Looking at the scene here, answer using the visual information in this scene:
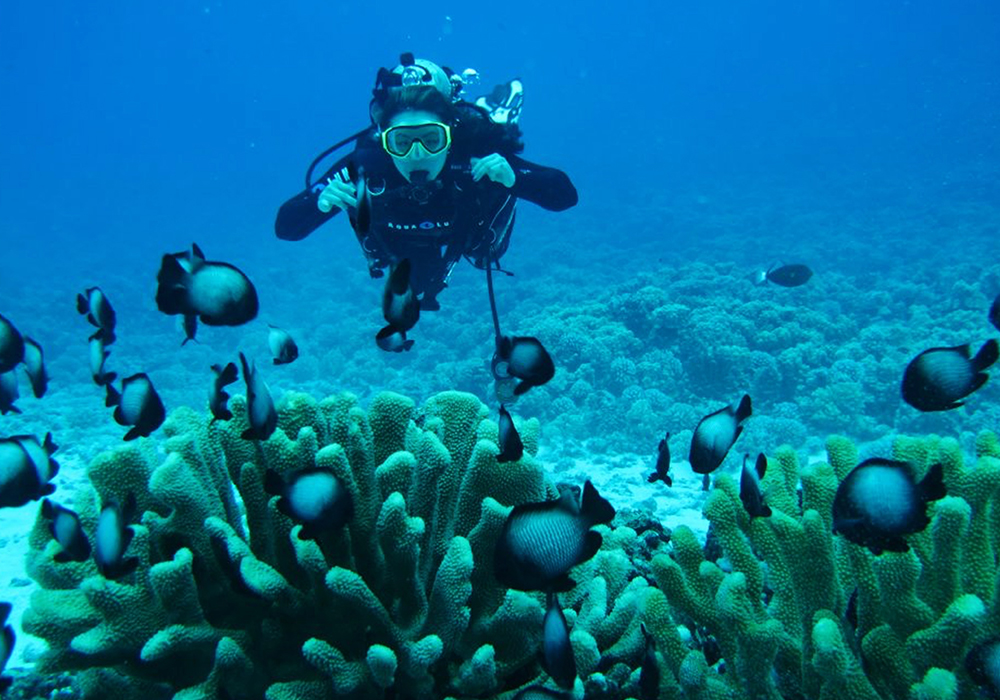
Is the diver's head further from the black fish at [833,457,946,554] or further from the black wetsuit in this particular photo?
the black fish at [833,457,946,554]

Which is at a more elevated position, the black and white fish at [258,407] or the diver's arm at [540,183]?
the diver's arm at [540,183]

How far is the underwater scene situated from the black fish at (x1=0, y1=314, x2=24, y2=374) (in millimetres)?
69

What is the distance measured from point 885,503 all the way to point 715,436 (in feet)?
3.44

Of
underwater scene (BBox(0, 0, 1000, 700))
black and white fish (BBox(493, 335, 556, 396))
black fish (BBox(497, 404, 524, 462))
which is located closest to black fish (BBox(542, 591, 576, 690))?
underwater scene (BBox(0, 0, 1000, 700))

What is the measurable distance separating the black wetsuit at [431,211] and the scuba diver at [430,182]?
0.03 feet

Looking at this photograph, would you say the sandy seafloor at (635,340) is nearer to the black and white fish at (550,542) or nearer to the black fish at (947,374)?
the black and white fish at (550,542)

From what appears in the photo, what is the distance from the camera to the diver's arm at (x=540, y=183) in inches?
266

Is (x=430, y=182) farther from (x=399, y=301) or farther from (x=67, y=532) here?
(x=67, y=532)

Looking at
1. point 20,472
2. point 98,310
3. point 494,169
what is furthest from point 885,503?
point 494,169

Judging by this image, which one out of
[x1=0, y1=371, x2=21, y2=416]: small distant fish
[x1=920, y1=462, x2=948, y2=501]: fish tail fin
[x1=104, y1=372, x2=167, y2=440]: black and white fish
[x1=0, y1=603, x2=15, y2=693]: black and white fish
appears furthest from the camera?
[x1=0, y1=371, x2=21, y2=416]: small distant fish

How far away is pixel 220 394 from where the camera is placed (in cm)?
256

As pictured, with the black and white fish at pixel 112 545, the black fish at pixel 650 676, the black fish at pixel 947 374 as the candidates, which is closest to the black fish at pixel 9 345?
the black and white fish at pixel 112 545

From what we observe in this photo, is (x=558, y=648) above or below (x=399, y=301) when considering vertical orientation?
below

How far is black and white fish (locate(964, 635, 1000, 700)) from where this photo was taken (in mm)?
1691
